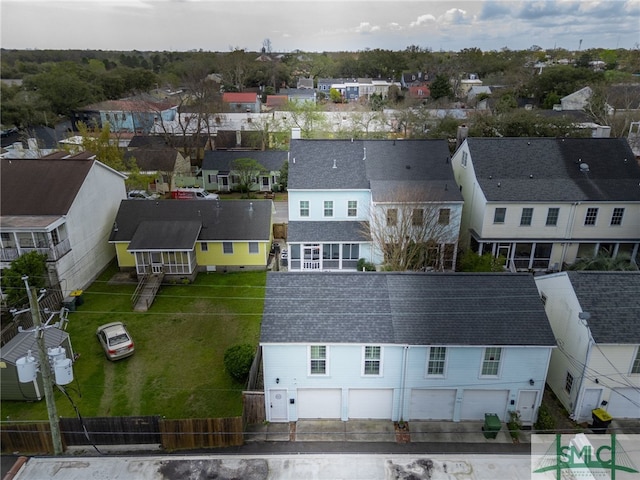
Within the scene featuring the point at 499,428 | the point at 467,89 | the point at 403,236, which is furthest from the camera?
the point at 467,89

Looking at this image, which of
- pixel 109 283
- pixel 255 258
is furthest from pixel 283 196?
pixel 109 283

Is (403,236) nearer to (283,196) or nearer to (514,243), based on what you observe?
(514,243)

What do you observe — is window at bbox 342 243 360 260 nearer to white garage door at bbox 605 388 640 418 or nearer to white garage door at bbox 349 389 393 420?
white garage door at bbox 349 389 393 420

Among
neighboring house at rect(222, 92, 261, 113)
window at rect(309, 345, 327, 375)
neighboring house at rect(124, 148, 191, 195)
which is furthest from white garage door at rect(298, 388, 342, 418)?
neighboring house at rect(222, 92, 261, 113)

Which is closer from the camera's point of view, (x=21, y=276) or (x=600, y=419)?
(x=600, y=419)

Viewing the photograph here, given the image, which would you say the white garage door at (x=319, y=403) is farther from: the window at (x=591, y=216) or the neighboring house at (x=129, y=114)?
the neighboring house at (x=129, y=114)

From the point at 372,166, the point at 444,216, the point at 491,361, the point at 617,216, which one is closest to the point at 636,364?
the point at 491,361

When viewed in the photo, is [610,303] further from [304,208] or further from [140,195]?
[140,195]
